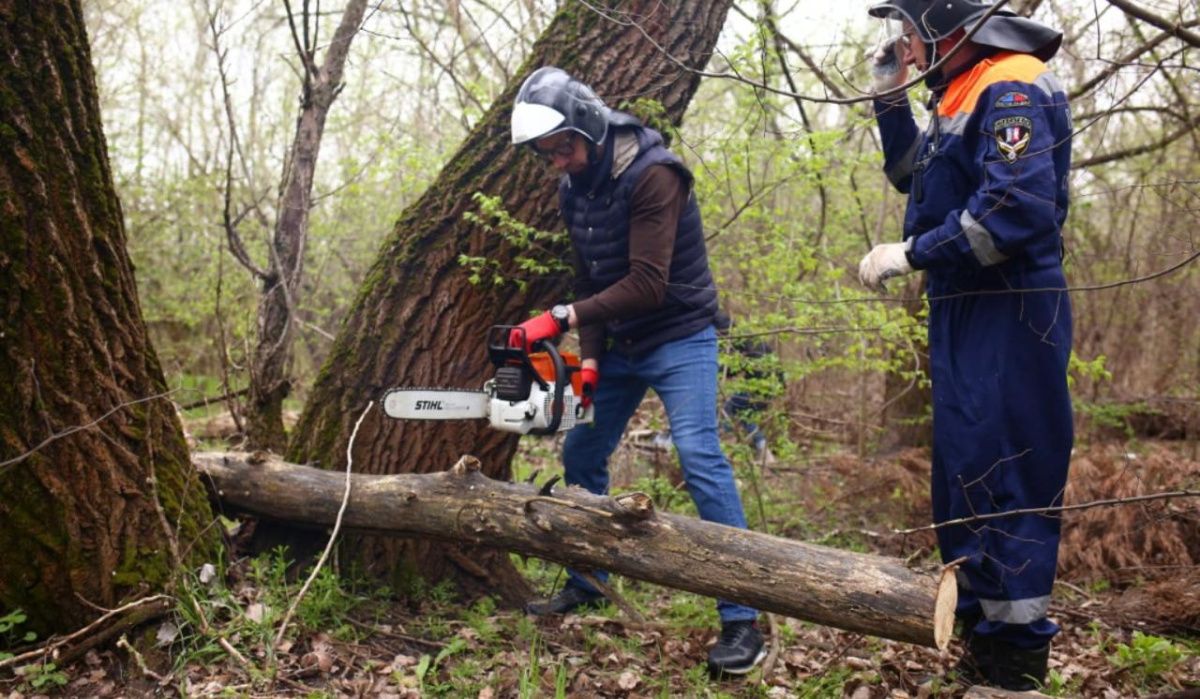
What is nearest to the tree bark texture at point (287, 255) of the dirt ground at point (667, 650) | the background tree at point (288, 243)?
the background tree at point (288, 243)

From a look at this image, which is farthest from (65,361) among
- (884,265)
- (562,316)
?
(884,265)

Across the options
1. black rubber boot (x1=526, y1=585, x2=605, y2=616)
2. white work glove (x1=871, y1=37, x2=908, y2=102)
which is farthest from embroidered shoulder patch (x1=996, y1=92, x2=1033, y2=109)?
black rubber boot (x1=526, y1=585, x2=605, y2=616)

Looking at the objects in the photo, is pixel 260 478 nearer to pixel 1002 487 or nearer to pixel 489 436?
pixel 489 436

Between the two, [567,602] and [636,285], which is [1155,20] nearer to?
[636,285]

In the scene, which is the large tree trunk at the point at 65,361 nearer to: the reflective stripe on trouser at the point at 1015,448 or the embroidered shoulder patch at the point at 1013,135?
the reflective stripe on trouser at the point at 1015,448

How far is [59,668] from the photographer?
2.80 m

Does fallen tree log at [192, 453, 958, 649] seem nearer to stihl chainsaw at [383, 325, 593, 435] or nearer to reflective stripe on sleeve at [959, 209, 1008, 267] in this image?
stihl chainsaw at [383, 325, 593, 435]

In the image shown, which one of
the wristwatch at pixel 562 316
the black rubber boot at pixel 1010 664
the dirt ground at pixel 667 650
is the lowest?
the dirt ground at pixel 667 650

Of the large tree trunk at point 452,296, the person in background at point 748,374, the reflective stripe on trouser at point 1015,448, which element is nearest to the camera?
the reflective stripe on trouser at point 1015,448

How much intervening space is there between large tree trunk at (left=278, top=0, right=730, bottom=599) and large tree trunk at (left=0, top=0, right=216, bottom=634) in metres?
0.90

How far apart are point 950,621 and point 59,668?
2.79 m

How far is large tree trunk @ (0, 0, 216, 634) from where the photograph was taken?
2736 mm

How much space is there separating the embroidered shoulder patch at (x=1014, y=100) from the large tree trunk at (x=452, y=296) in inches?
60.8

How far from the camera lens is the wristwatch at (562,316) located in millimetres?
3410
